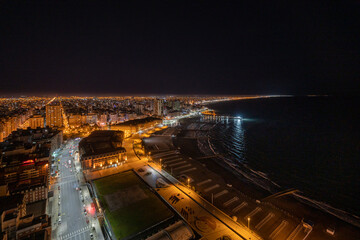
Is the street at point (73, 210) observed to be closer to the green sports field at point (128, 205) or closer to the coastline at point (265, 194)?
the green sports field at point (128, 205)

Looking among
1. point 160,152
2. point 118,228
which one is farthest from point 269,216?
point 160,152

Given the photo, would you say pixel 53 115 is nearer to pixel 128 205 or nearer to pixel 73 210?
pixel 73 210

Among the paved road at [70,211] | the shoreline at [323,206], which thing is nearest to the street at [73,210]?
the paved road at [70,211]

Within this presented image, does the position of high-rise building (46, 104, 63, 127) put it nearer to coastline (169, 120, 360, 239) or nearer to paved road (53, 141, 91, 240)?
paved road (53, 141, 91, 240)

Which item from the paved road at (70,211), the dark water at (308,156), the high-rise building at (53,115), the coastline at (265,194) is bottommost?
the paved road at (70,211)

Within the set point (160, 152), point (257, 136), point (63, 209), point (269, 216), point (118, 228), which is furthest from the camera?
point (257, 136)

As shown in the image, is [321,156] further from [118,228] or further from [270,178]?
[118,228]
